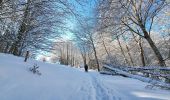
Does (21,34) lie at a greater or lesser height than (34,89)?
greater

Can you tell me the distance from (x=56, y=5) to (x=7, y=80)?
3.58 meters

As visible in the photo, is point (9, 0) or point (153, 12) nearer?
point (9, 0)

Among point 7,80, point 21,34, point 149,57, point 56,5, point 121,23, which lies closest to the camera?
point 7,80

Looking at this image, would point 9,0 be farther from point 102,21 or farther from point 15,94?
point 102,21

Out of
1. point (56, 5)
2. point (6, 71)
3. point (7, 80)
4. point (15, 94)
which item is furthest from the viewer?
point (56, 5)

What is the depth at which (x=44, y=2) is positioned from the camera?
30.9ft

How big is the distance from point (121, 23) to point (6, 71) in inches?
495

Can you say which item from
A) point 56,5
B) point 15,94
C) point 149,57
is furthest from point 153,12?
point 149,57

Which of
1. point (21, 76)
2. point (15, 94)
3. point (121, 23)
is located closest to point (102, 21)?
point (121, 23)

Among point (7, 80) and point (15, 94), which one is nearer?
point (15, 94)

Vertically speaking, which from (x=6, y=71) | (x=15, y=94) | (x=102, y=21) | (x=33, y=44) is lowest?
(x=15, y=94)

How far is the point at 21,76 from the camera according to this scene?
803cm

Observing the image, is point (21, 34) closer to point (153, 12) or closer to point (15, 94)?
point (153, 12)

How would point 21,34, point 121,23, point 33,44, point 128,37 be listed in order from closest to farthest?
1. point 21,34
2. point 121,23
3. point 33,44
4. point 128,37
